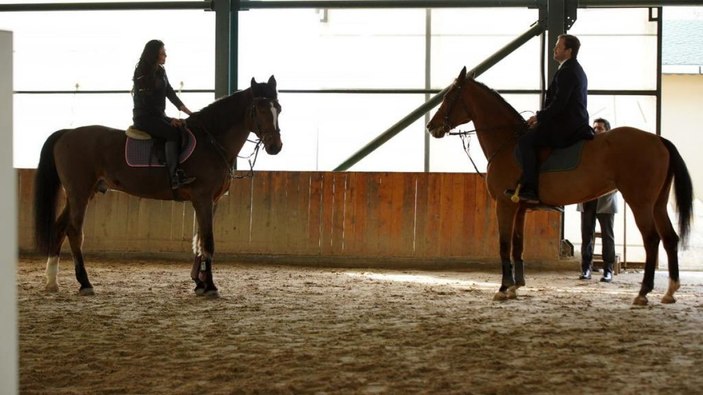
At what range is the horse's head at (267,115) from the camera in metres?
7.27

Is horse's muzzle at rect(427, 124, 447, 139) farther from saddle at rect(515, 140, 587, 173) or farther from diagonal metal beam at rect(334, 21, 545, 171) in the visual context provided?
diagonal metal beam at rect(334, 21, 545, 171)

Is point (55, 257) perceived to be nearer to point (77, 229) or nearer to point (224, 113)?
point (77, 229)

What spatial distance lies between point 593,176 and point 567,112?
0.64m

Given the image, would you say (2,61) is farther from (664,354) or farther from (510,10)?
(510,10)

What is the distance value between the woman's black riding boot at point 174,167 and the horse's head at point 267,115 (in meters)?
0.79

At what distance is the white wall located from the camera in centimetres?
260

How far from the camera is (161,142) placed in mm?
7340

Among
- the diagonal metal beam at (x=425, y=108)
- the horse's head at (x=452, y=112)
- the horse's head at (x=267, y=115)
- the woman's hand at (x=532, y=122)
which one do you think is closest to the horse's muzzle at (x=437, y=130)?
the horse's head at (x=452, y=112)

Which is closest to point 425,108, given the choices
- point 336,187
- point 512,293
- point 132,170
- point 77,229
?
point 336,187

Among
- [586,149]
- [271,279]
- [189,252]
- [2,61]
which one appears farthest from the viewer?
[189,252]

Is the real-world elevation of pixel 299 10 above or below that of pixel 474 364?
above

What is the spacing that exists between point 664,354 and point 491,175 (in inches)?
126

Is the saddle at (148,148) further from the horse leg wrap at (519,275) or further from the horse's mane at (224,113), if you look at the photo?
the horse leg wrap at (519,275)

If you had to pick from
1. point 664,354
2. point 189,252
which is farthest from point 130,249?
point 664,354
